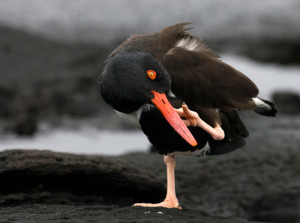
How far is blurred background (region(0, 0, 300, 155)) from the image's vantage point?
11.6 meters

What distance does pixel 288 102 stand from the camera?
12.6 m

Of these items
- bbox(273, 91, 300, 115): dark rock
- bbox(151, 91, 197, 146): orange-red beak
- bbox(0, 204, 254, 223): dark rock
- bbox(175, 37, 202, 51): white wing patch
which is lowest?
bbox(0, 204, 254, 223): dark rock

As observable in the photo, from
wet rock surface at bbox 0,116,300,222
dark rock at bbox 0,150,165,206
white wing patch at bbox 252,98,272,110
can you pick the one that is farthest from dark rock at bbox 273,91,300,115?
dark rock at bbox 0,150,165,206

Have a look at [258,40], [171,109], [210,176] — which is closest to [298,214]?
[210,176]

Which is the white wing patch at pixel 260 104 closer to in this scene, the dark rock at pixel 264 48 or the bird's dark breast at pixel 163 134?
the bird's dark breast at pixel 163 134

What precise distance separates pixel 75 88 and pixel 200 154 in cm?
761

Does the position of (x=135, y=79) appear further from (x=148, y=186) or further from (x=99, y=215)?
(x=148, y=186)

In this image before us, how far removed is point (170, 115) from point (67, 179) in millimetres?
1603

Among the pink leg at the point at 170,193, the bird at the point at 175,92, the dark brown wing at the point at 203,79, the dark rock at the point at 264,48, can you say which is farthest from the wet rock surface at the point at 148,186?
the dark rock at the point at 264,48

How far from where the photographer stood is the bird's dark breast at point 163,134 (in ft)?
18.2

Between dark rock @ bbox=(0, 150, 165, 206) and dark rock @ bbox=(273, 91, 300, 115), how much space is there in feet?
21.2

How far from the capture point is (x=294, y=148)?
8.66 meters

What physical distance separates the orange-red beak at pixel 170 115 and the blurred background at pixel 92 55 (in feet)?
18.0

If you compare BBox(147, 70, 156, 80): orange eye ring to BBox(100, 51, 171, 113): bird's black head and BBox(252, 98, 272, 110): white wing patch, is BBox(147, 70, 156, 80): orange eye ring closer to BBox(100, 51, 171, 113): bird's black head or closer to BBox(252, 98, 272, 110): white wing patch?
BBox(100, 51, 171, 113): bird's black head
